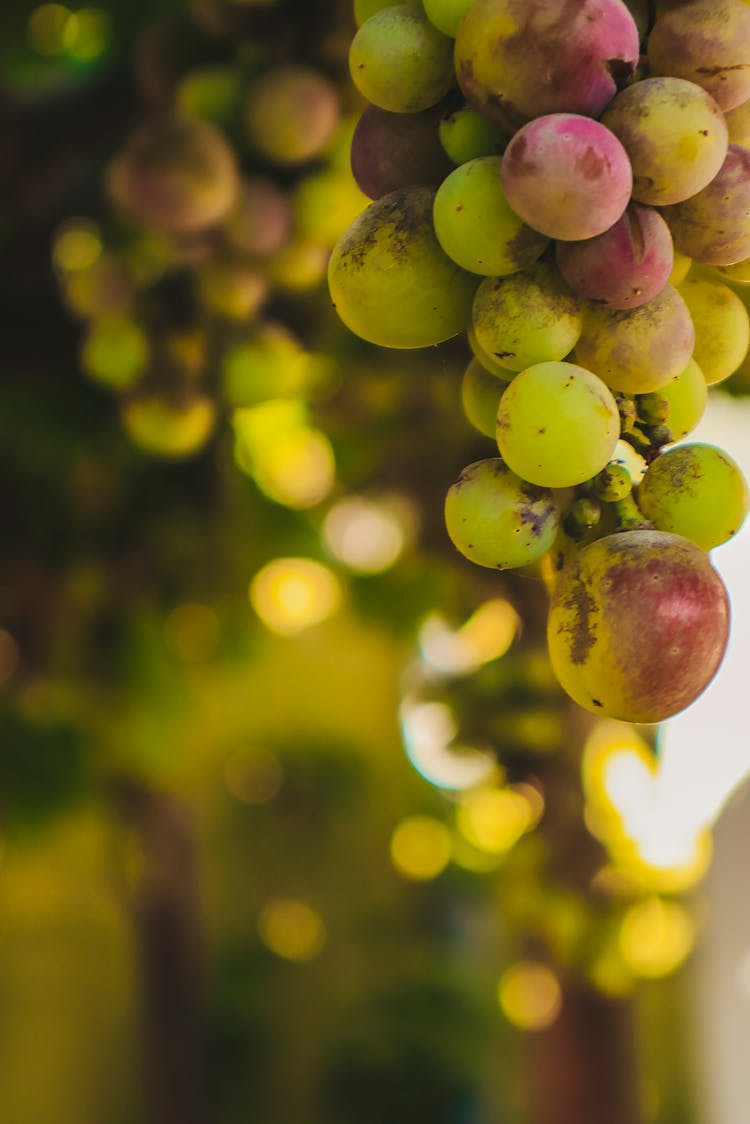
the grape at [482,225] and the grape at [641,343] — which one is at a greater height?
the grape at [482,225]

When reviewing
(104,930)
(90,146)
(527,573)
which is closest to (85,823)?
(90,146)

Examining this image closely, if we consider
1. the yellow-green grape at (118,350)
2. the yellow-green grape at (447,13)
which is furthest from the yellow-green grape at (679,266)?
the yellow-green grape at (118,350)

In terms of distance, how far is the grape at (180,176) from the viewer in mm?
698

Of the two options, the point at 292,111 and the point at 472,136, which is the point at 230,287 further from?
the point at 472,136

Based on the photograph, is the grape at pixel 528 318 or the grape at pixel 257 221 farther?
the grape at pixel 257 221

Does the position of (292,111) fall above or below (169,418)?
above

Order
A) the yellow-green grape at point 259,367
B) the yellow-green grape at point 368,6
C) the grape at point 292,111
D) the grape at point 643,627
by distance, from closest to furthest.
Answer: the grape at point 643,627 < the yellow-green grape at point 368,6 < the grape at point 292,111 < the yellow-green grape at point 259,367

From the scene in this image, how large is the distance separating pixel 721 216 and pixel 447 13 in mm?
110

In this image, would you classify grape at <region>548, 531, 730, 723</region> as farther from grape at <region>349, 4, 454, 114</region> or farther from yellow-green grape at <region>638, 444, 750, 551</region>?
grape at <region>349, 4, 454, 114</region>

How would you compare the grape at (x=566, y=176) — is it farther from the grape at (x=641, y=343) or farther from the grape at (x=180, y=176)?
the grape at (x=180, y=176)

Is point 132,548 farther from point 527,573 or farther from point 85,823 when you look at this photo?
point 527,573

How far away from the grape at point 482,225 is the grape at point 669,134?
4 cm

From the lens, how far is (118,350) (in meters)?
0.79

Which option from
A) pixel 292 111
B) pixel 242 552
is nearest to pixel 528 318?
pixel 292 111
